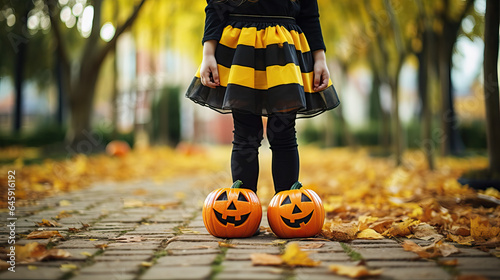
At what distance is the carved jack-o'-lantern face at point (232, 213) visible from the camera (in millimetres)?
2268

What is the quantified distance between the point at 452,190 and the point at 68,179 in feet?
13.7

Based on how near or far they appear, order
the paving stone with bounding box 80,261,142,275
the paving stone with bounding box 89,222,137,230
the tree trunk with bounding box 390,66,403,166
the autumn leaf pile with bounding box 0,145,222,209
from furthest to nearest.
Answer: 1. the tree trunk with bounding box 390,66,403,166
2. the autumn leaf pile with bounding box 0,145,222,209
3. the paving stone with bounding box 89,222,137,230
4. the paving stone with bounding box 80,261,142,275

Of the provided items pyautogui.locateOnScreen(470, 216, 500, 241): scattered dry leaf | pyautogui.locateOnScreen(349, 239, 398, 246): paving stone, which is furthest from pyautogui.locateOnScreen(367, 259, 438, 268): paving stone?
pyautogui.locateOnScreen(470, 216, 500, 241): scattered dry leaf

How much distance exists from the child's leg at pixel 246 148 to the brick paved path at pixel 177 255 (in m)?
0.34

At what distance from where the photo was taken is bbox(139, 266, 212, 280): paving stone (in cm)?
159

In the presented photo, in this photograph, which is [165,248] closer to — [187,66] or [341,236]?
[341,236]

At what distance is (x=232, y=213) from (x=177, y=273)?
2.15 feet

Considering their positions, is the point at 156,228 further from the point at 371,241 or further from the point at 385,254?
the point at 385,254

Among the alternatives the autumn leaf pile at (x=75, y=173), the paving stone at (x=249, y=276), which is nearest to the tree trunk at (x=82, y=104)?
the autumn leaf pile at (x=75, y=173)

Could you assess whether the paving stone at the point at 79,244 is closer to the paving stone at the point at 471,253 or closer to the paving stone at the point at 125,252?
the paving stone at the point at 125,252

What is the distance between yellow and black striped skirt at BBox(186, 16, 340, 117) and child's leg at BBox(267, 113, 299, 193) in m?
0.14

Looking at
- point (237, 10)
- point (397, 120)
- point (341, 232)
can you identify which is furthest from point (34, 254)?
point (397, 120)

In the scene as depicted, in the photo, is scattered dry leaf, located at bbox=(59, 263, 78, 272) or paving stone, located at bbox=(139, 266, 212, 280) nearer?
paving stone, located at bbox=(139, 266, 212, 280)

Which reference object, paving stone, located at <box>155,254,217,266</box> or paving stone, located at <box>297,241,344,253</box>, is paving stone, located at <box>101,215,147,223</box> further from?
paving stone, located at <box>297,241,344,253</box>
